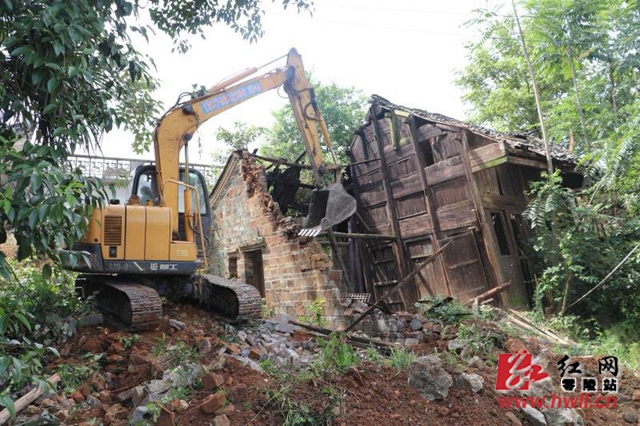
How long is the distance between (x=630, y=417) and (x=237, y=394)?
12.9ft

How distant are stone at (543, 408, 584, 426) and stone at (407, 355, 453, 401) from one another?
910mm

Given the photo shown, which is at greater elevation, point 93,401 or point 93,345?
point 93,345

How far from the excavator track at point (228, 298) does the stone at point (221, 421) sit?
2996mm

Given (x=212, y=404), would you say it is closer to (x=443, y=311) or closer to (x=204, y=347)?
(x=204, y=347)

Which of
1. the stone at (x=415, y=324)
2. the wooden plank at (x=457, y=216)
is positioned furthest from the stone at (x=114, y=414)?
the wooden plank at (x=457, y=216)

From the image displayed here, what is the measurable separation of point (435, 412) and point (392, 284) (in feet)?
27.3

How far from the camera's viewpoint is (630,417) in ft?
14.7

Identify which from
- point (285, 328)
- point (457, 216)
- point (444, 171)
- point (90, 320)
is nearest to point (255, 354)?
point (285, 328)

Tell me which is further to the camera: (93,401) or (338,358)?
(338,358)

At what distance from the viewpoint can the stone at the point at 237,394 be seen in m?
3.50

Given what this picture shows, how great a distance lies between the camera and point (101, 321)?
577 centimetres

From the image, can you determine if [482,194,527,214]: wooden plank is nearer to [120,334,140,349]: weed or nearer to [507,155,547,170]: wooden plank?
[507,155,547,170]: wooden plank

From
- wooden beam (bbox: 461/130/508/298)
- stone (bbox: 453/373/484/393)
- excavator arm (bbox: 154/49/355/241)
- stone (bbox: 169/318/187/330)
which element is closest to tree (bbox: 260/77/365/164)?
wooden beam (bbox: 461/130/508/298)

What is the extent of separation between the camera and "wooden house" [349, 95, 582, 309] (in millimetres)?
9578
